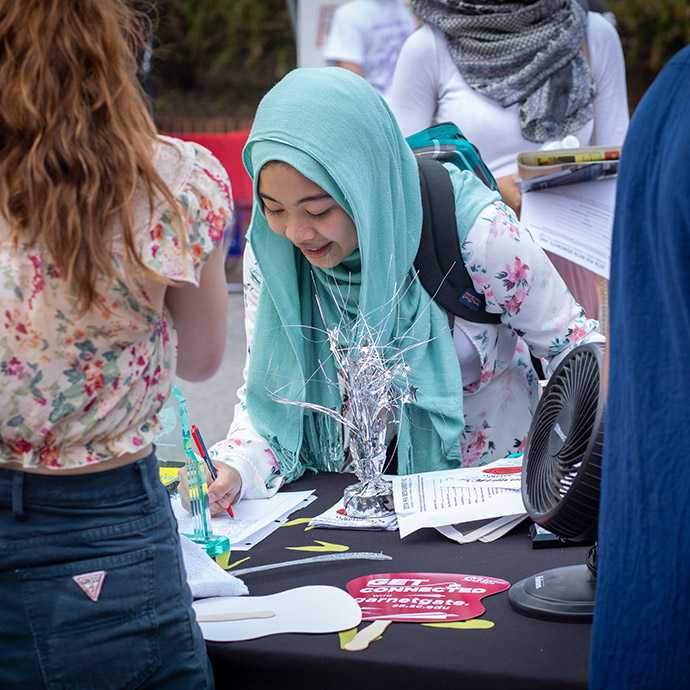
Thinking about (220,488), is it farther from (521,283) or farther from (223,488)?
(521,283)

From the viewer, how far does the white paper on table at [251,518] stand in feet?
4.68

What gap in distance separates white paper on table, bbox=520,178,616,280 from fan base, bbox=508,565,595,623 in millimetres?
1310

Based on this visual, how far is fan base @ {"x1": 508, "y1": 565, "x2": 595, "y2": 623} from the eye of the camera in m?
1.08

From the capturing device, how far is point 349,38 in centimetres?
414

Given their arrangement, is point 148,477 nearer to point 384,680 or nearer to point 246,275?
point 384,680

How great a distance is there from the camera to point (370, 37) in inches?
165

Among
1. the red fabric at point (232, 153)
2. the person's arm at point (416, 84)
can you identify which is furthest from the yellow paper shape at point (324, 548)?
the red fabric at point (232, 153)

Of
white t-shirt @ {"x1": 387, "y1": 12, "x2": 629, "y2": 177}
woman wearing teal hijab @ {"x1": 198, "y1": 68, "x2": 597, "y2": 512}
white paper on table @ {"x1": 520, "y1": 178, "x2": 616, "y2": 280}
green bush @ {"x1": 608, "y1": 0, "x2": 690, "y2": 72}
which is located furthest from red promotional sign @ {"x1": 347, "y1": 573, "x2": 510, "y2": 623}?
green bush @ {"x1": 608, "y1": 0, "x2": 690, "y2": 72}

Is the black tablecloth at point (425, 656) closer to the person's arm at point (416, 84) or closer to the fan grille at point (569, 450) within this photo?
the fan grille at point (569, 450)

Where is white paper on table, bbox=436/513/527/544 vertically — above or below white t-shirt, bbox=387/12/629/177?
below

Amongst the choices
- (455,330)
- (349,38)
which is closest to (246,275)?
(455,330)

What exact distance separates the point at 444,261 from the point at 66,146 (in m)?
1.06

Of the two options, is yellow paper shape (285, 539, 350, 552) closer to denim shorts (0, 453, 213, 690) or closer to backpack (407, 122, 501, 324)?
denim shorts (0, 453, 213, 690)

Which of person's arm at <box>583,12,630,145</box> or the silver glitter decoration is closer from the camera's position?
the silver glitter decoration
